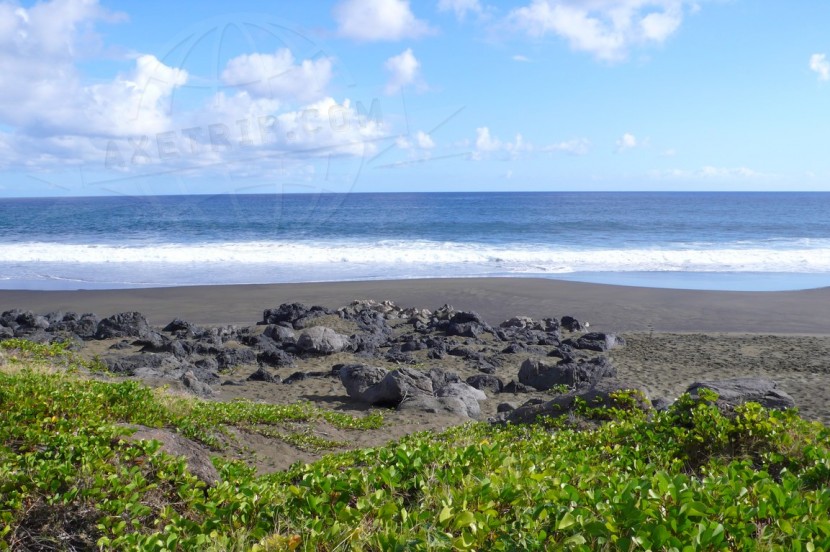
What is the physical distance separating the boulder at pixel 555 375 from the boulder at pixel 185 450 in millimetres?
8310

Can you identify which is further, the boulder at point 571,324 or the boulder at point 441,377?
the boulder at point 571,324

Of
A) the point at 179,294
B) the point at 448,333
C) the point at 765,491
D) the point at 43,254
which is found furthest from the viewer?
the point at 43,254

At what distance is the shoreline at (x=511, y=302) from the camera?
1934 centimetres

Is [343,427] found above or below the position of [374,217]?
below

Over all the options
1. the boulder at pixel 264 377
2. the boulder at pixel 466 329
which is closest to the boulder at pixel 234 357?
the boulder at pixel 264 377

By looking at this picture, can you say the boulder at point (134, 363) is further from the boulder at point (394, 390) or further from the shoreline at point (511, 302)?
the shoreline at point (511, 302)

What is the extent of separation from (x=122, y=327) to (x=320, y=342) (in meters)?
5.14

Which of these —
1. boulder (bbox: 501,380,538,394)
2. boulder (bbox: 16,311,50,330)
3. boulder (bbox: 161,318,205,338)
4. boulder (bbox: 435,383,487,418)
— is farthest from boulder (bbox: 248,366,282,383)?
boulder (bbox: 16,311,50,330)

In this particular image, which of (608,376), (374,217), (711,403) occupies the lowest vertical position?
(608,376)

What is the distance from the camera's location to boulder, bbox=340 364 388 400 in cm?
1163

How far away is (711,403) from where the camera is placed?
21.6 feet

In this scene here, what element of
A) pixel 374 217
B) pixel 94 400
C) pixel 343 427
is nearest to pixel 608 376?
pixel 343 427

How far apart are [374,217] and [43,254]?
113 feet

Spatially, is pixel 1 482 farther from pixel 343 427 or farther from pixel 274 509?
pixel 343 427
